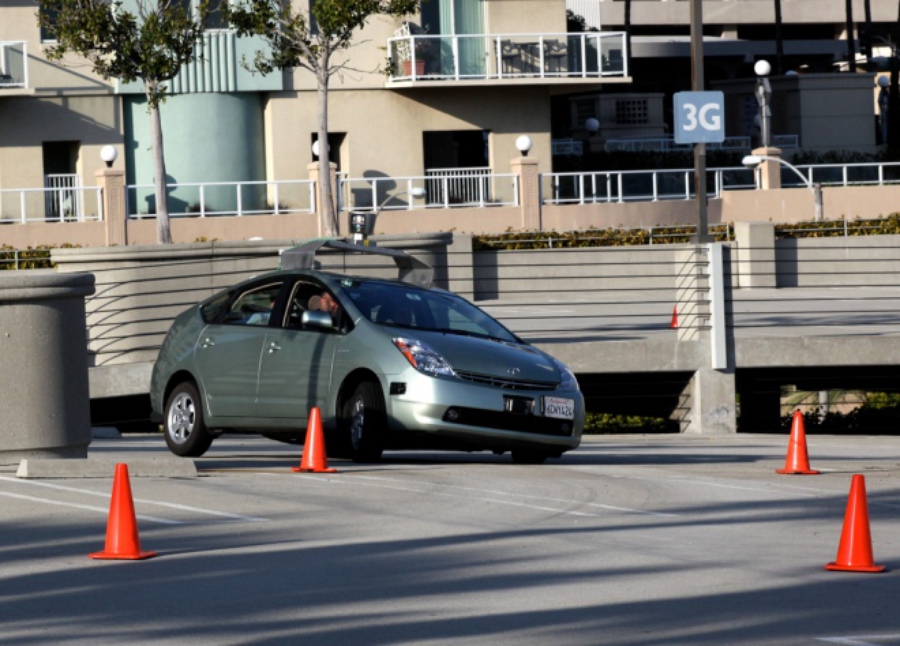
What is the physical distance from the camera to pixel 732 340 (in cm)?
2020

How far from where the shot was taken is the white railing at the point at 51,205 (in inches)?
1649

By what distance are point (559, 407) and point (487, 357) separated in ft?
2.44

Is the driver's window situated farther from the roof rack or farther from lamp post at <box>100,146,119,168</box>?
lamp post at <box>100,146,119,168</box>

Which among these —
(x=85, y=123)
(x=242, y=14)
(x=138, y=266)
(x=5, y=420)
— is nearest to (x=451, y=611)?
(x=5, y=420)

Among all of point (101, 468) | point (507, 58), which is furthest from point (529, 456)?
point (507, 58)

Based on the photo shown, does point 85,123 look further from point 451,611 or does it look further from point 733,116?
point 451,611

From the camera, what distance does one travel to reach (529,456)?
1417cm

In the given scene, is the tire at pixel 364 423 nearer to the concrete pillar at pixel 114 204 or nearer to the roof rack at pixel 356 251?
the roof rack at pixel 356 251

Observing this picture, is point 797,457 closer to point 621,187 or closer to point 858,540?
point 858,540

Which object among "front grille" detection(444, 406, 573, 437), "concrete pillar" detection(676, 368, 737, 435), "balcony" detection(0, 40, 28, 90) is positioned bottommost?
"concrete pillar" detection(676, 368, 737, 435)

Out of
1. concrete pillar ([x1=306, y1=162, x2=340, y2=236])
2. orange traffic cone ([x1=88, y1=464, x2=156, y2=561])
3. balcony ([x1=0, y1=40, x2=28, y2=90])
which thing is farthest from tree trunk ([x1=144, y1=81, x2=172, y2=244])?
orange traffic cone ([x1=88, y1=464, x2=156, y2=561])

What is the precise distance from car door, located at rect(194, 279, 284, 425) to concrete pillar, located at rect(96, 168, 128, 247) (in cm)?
2758

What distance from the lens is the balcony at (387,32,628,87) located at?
45.7 metres

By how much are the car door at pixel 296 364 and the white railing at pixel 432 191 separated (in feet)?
99.0
